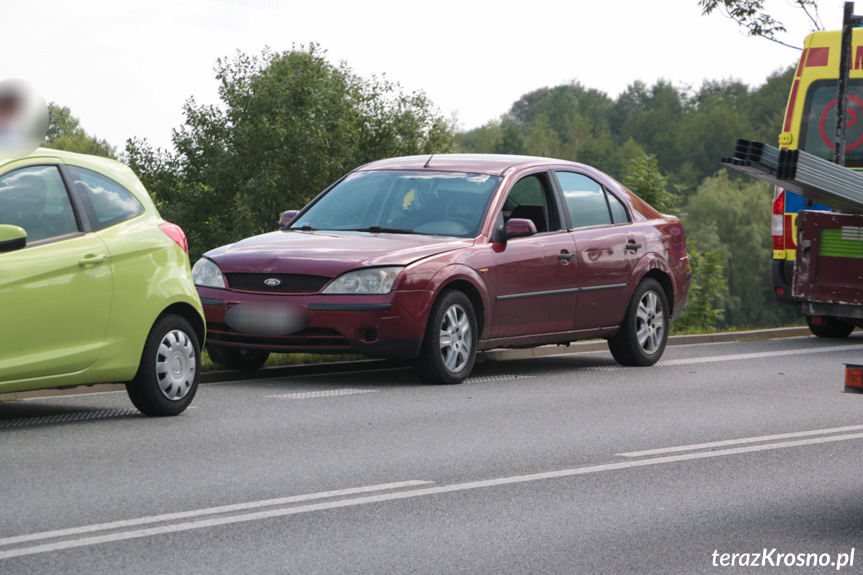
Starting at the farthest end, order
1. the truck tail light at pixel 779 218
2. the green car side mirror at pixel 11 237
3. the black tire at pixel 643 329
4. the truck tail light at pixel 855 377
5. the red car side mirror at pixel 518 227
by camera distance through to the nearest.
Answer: the truck tail light at pixel 779 218 < the black tire at pixel 643 329 < the red car side mirror at pixel 518 227 < the green car side mirror at pixel 11 237 < the truck tail light at pixel 855 377

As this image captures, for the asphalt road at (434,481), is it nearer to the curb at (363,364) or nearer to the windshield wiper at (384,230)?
the curb at (363,364)

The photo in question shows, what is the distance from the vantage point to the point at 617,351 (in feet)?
41.2

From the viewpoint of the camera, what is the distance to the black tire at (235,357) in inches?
433

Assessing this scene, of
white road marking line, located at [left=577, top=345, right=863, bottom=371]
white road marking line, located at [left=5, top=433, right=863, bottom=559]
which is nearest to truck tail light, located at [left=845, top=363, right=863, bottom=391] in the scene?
white road marking line, located at [left=5, top=433, right=863, bottom=559]

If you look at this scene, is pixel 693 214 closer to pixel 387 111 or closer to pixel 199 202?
pixel 387 111

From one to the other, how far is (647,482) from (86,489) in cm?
284

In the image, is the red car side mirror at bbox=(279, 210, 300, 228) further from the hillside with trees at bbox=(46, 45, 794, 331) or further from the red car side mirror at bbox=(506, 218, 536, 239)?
the hillside with trees at bbox=(46, 45, 794, 331)

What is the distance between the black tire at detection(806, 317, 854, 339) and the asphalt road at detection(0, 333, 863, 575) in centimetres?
597

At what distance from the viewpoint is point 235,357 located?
11.0 meters

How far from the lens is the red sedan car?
399 inches

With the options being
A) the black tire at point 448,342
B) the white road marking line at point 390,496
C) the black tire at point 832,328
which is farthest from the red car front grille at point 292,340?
the black tire at point 832,328

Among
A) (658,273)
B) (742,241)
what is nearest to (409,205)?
(658,273)

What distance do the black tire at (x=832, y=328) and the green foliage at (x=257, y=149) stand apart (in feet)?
130

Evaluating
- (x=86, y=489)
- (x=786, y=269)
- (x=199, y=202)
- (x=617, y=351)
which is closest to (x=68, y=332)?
(x=86, y=489)
